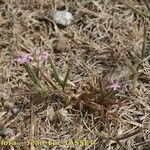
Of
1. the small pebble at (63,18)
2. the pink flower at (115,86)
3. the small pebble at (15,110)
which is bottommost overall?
the small pebble at (15,110)

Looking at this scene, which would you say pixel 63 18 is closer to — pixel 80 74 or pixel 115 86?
pixel 80 74

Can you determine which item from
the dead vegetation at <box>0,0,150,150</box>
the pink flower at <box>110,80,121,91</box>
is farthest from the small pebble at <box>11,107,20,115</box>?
the pink flower at <box>110,80,121,91</box>

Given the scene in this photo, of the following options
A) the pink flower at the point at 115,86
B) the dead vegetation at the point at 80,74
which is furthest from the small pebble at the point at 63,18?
the pink flower at the point at 115,86

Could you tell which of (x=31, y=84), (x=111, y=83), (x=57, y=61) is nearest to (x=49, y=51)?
(x=57, y=61)

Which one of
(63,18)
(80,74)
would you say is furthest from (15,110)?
(63,18)

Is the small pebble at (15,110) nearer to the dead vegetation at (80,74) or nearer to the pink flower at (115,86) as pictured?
the dead vegetation at (80,74)

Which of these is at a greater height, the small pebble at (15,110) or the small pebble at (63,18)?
the small pebble at (63,18)
